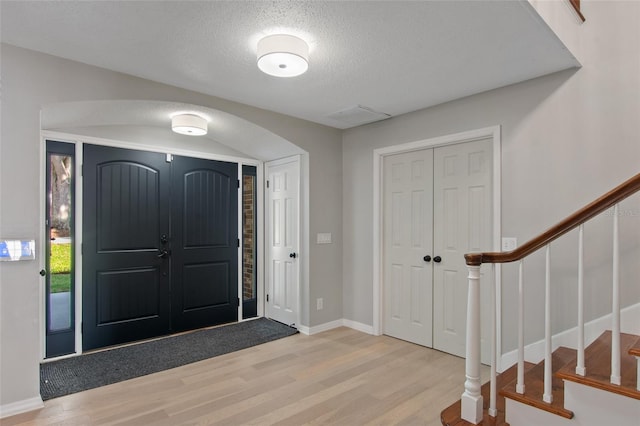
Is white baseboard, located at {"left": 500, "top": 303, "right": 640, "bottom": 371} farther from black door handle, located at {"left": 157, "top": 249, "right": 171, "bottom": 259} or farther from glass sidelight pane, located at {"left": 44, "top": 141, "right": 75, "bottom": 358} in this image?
glass sidelight pane, located at {"left": 44, "top": 141, "right": 75, "bottom": 358}

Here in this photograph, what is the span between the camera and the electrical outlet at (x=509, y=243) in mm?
2965

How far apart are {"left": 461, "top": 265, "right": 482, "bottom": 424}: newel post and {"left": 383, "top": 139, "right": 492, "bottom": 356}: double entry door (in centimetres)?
123

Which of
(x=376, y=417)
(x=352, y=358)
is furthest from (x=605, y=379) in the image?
(x=352, y=358)

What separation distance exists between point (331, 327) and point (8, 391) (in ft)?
9.82

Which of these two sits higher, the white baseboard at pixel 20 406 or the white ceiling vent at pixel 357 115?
the white ceiling vent at pixel 357 115

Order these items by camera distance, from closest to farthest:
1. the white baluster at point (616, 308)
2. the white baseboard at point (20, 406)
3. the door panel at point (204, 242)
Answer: the white baluster at point (616, 308) < the white baseboard at point (20, 406) < the door panel at point (204, 242)

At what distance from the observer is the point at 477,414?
2.09 m

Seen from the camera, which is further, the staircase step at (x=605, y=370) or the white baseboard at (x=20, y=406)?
the white baseboard at (x=20, y=406)

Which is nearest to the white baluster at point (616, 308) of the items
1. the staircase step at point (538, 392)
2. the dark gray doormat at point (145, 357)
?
the staircase step at point (538, 392)

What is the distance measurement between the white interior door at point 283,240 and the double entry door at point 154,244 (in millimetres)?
473

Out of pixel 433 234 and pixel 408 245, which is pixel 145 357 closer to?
pixel 408 245

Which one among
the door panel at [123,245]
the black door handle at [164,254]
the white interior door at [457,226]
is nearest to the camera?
the white interior door at [457,226]

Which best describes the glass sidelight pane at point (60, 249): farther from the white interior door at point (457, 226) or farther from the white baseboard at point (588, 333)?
the white baseboard at point (588, 333)

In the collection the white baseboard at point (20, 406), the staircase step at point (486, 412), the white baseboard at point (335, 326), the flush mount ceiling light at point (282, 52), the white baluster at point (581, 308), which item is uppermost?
the flush mount ceiling light at point (282, 52)
